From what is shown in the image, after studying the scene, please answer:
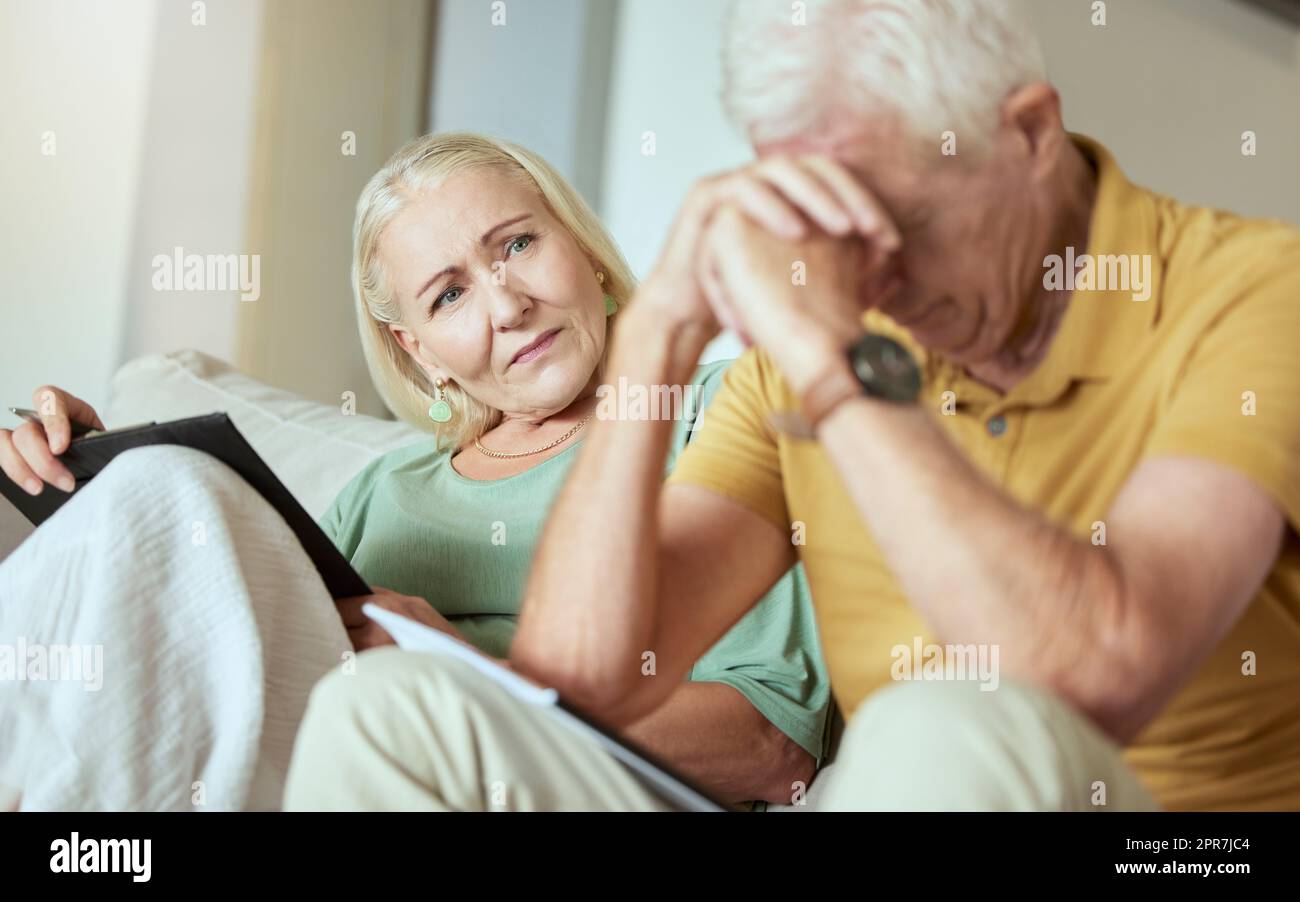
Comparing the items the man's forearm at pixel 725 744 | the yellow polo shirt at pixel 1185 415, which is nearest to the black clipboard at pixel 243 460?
the man's forearm at pixel 725 744

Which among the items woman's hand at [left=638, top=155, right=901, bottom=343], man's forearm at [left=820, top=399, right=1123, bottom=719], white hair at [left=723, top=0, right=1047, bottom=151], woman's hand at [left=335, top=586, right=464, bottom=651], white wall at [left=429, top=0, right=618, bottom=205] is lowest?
woman's hand at [left=335, top=586, right=464, bottom=651]

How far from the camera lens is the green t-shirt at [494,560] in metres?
1.30

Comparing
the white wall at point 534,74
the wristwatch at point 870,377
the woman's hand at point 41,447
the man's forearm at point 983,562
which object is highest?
the white wall at point 534,74

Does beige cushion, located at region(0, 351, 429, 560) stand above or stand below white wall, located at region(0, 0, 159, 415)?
below

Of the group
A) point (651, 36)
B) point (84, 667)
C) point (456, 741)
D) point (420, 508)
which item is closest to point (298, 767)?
point (456, 741)

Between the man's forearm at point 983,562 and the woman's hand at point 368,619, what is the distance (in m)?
0.68

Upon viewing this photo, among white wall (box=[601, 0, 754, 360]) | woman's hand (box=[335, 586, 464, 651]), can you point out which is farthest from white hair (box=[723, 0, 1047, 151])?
white wall (box=[601, 0, 754, 360])

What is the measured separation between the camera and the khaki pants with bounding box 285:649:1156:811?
2.07 feet

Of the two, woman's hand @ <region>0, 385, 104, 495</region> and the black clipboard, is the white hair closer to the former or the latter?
the black clipboard

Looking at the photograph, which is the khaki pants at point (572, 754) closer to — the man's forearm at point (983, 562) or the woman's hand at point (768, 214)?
the man's forearm at point (983, 562)

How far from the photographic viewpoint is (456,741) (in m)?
0.77

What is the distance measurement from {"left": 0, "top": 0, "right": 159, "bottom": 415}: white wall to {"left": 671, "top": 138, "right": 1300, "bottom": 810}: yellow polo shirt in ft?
6.84

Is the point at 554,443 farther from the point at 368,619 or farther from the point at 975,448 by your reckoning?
the point at 975,448

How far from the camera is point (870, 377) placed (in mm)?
744
